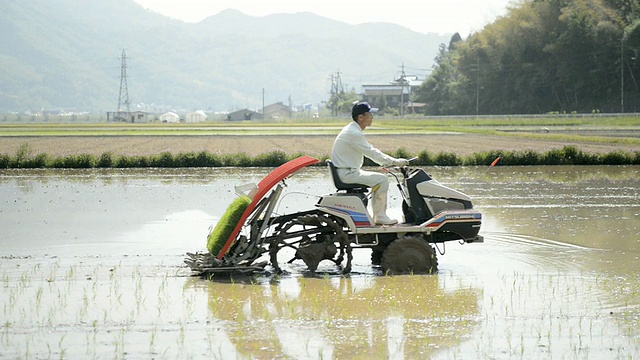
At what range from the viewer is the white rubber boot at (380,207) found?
1008 cm

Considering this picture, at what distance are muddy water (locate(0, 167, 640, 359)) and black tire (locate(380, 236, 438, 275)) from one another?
0.24 m

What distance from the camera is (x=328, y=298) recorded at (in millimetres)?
8859

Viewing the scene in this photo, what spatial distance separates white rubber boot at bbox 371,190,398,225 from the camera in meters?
10.1

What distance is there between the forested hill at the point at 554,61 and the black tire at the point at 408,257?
2924 inches

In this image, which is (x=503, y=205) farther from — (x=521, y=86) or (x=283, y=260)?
(x=521, y=86)

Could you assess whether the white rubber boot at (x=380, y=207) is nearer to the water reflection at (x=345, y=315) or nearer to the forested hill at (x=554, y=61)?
the water reflection at (x=345, y=315)

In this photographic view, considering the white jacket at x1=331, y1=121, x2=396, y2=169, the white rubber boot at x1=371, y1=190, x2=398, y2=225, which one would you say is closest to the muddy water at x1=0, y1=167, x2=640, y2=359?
the white rubber boot at x1=371, y1=190, x2=398, y2=225

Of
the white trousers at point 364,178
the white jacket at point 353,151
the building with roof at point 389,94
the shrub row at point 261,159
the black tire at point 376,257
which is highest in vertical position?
the building with roof at point 389,94

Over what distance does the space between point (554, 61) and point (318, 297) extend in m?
85.4

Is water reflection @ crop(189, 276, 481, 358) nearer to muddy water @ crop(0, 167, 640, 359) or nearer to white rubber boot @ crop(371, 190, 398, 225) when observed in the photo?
muddy water @ crop(0, 167, 640, 359)

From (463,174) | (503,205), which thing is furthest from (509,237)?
(463,174)

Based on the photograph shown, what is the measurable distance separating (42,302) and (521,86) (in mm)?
90103

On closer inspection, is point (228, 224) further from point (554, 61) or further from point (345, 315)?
point (554, 61)

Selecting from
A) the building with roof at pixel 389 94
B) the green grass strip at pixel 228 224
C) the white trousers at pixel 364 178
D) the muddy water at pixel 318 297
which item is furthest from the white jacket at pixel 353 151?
the building with roof at pixel 389 94
